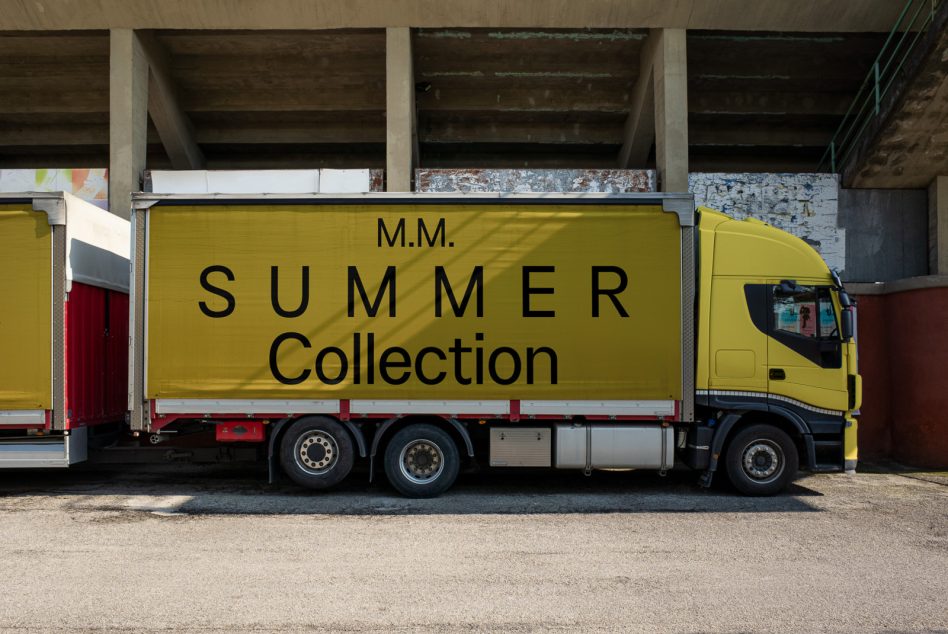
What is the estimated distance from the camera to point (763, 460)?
8.55 metres

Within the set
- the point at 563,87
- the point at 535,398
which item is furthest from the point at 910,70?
the point at 535,398

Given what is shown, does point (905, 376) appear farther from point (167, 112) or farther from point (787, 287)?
point (167, 112)

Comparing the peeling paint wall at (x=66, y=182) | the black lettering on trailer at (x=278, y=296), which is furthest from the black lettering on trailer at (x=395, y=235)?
the peeling paint wall at (x=66, y=182)

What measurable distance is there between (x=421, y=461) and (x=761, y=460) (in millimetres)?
4280

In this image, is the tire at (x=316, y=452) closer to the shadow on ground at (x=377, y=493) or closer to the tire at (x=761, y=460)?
the shadow on ground at (x=377, y=493)

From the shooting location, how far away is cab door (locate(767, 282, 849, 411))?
27.7ft

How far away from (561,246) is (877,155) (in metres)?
9.06

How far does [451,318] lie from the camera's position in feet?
27.8

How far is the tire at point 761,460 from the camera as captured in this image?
8.48m

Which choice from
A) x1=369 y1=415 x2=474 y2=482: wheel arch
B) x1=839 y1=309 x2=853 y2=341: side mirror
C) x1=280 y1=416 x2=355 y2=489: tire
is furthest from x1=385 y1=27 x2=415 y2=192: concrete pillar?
x1=839 y1=309 x2=853 y2=341: side mirror

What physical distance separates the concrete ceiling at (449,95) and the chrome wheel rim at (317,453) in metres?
10.2

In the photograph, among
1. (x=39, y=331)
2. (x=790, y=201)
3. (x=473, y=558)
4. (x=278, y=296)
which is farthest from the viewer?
(x=790, y=201)

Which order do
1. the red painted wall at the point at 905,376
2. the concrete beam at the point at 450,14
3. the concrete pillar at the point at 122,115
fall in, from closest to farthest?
the red painted wall at the point at 905,376 < the concrete beam at the point at 450,14 < the concrete pillar at the point at 122,115

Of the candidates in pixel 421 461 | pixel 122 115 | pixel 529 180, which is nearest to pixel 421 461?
pixel 421 461
